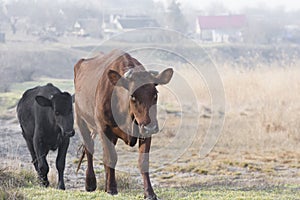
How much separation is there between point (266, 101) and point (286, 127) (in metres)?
4.69

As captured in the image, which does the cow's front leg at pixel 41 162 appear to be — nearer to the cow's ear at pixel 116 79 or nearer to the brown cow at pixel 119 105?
the brown cow at pixel 119 105

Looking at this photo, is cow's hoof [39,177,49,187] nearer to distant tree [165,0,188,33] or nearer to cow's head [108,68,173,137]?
cow's head [108,68,173,137]

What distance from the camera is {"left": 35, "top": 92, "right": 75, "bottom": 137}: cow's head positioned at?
37.2 feet

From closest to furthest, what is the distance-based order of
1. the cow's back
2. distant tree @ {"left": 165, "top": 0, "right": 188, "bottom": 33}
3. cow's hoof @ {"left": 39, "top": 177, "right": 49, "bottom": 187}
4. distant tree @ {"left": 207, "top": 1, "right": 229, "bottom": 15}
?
1. the cow's back
2. cow's hoof @ {"left": 39, "top": 177, "right": 49, "bottom": 187}
3. distant tree @ {"left": 165, "top": 0, "right": 188, "bottom": 33}
4. distant tree @ {"left": 207, "top": 1, "right": 229, "bottom": 15}

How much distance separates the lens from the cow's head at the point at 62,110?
11352 mm

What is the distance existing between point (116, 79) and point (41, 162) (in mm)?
2882

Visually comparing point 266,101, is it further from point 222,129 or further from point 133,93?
point 133,93

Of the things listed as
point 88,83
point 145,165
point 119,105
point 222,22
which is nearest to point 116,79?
point 119,105

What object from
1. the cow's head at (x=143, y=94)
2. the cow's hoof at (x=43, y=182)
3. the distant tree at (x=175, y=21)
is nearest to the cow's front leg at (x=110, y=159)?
the cow's head at (x=143, y=94)

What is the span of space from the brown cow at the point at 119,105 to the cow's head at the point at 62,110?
247 mm

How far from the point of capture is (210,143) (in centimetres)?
2027

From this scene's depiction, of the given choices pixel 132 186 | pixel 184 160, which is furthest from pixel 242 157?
pixel 132 186

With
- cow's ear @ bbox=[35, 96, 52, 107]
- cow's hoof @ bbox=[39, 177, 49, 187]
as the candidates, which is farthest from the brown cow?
cow's hoof @ bbox=[39, 177, 49, 187]

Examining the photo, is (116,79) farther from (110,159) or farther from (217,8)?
(217,8)
